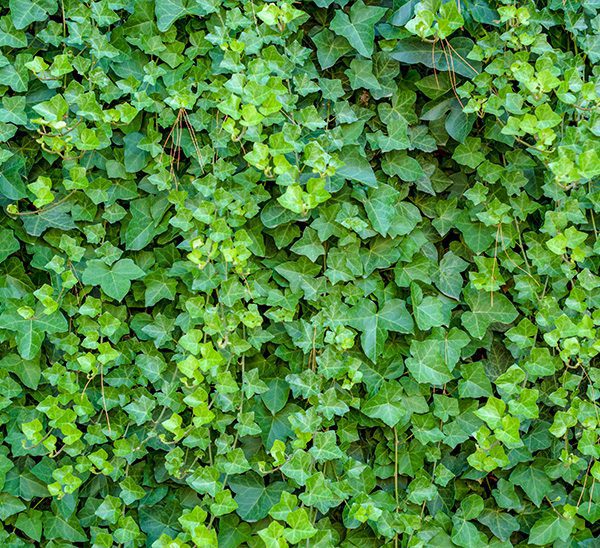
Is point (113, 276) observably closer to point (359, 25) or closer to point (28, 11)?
point (28, 11)

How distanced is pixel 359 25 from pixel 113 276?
929 millimetres

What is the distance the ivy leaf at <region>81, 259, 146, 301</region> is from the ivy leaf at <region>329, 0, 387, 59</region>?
2.70ft

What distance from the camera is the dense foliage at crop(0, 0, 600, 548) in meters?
1.83

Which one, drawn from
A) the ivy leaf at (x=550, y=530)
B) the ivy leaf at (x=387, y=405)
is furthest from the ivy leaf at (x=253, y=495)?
the ivy leaf at (x=550, y=530)

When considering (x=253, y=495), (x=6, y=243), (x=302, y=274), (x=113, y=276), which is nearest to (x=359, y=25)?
(x=302, y=274)

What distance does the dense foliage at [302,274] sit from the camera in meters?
1.83

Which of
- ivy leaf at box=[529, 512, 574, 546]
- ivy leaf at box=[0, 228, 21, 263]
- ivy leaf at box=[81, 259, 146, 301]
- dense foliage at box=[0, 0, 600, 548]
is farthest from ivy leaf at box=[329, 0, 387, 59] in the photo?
ivy leaf at box=[529, 512, 574, 546]

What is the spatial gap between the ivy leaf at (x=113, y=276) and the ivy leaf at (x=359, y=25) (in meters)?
0.82

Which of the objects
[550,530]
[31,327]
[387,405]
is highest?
[31,327]

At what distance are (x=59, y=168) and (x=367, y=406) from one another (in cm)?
107

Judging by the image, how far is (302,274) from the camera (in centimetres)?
190

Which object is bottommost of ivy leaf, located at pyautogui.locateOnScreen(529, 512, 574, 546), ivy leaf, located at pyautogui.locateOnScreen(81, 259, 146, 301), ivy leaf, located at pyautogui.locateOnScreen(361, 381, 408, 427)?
ivy leaf, located at pyautogui.locateOnScreen(529, 512, 574, 546)

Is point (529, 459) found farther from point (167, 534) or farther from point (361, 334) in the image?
point (167, 534)

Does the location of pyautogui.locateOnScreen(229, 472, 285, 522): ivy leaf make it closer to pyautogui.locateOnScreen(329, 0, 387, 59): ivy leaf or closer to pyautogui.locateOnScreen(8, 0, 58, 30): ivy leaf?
pyautogui.locateOnScreen(329, 0, 387, 59): ivy leaf
